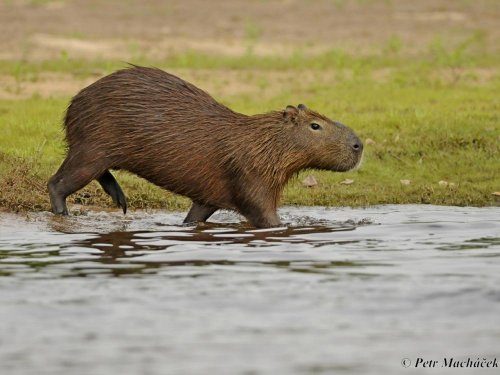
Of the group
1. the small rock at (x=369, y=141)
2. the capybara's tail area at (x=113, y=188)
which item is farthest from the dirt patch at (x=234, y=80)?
the capybara's tail area at (x=113, y=188)

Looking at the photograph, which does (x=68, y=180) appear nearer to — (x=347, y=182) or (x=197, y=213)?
(x=197, y=213)

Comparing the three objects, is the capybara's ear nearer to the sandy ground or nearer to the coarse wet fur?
the coarse wet fur

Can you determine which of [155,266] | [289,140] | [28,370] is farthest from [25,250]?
[28,370]

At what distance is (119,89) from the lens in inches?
357

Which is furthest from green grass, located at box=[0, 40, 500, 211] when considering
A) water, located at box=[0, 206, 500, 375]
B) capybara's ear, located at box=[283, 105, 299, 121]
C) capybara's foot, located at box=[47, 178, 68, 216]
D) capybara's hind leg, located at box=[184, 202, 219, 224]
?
capybara's ear, located at box=[283, 105, 299, 121]

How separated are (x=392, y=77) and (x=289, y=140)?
752cm

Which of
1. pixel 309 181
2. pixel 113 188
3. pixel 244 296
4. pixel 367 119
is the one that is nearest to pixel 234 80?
pixel 367 119

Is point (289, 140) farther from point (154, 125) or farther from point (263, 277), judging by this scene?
point (263, 277)

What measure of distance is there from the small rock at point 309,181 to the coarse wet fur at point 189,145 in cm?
153

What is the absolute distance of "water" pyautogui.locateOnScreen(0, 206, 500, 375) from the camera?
543cm

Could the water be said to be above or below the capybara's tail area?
below

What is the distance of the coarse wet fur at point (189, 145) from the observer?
356 inches

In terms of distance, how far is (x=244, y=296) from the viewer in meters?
6.53

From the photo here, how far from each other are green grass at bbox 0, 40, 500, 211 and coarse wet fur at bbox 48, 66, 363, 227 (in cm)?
84
